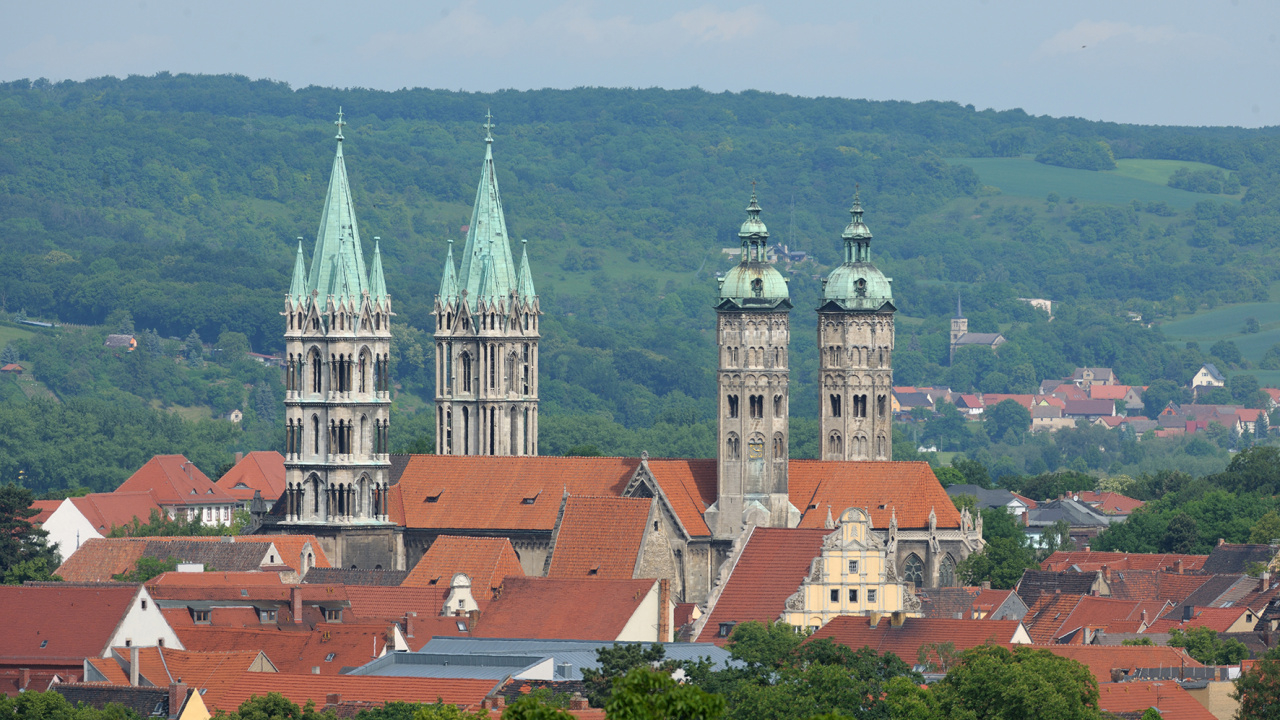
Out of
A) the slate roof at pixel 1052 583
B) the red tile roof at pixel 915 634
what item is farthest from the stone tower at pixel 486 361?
the red tile roof at pixel 915 634

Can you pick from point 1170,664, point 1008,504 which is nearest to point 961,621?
point 1170,664

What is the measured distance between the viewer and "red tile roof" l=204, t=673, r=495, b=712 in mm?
73250

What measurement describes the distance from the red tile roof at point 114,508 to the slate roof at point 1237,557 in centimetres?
5284

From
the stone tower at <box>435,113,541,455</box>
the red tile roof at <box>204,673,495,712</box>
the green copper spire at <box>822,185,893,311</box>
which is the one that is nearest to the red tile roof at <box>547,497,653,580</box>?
the stone tower at <box>435,113,541,455</box>

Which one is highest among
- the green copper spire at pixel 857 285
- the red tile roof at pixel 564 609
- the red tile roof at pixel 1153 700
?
the green copper spire at pixel 857 285

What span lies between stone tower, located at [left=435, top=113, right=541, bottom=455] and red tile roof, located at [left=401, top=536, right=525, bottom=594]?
20.9 metres

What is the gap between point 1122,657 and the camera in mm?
83438

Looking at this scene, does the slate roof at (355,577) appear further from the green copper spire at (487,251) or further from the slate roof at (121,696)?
the slate roof at (121,696)

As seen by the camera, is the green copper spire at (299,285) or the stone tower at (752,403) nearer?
the stone tower at (752,403)

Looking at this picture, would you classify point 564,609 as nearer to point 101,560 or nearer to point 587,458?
point 587,458

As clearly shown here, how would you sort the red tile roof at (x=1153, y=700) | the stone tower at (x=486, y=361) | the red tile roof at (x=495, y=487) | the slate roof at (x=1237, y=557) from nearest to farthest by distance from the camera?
the red tile roof at (x=1153, y=700), the red tile roof at (x=495, y=487), the slate roof at (x=1237, y=557), the stone tower at (x=486, y=361)

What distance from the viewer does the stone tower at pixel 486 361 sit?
125438 mm

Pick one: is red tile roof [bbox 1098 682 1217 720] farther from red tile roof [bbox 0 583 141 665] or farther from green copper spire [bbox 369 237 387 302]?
green copper spire [bbox 369 237 387 302]

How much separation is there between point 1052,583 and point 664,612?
2607cm
